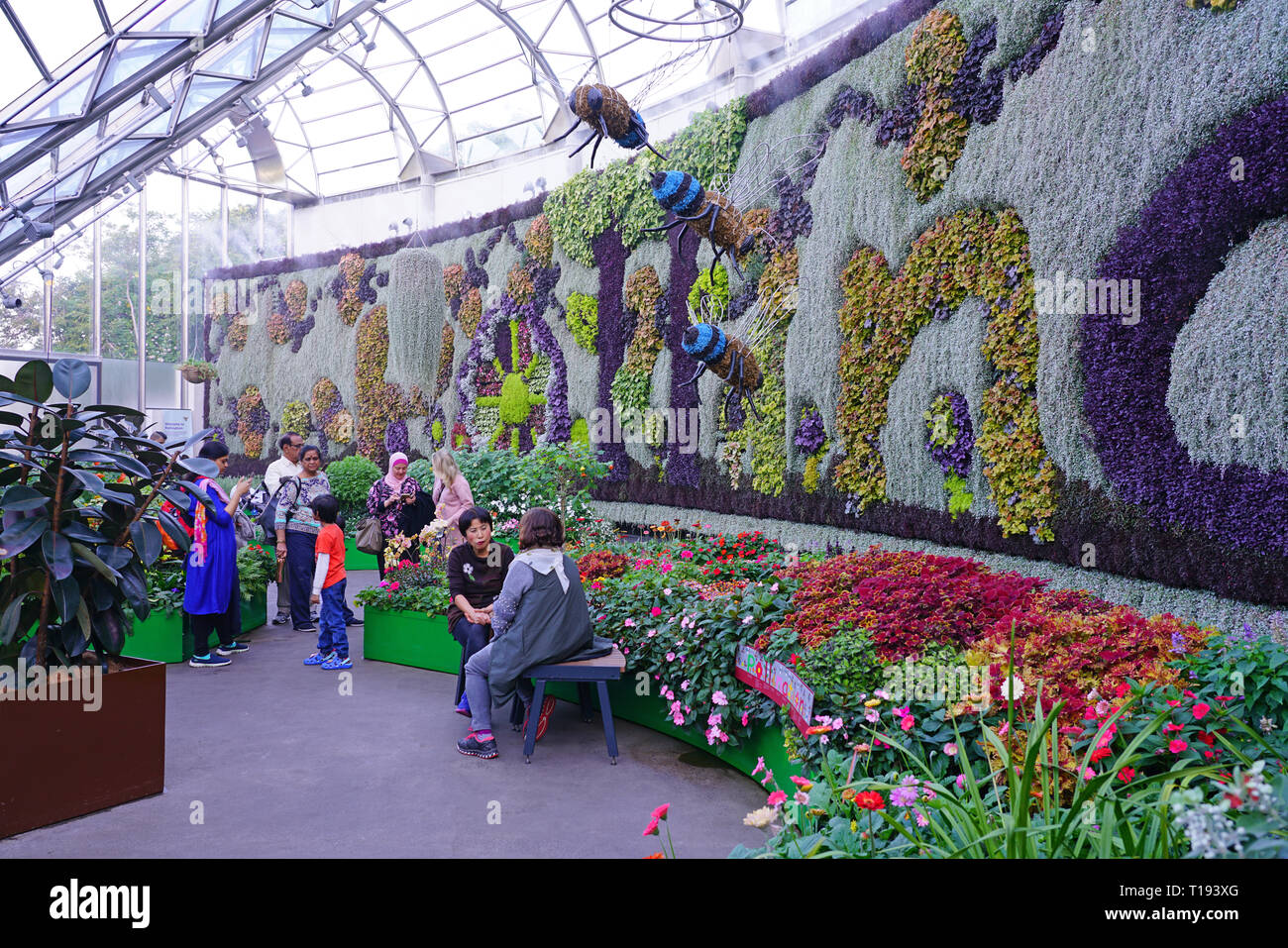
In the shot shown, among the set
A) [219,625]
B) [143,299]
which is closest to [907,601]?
[219,625]

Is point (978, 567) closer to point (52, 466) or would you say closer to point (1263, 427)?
point (1263, 427)

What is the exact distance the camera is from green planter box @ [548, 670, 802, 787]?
3770mm

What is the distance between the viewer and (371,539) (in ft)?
22.5

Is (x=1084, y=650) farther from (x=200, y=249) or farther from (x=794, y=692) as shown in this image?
(x=200, y=249)

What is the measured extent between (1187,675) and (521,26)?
14.4 metres

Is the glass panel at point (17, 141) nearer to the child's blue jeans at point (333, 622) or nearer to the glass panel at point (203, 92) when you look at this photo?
the glass panel at point (203, 92)

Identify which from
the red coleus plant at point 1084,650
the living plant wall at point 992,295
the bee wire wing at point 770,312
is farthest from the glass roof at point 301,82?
the red coleus plant at point 1084,650

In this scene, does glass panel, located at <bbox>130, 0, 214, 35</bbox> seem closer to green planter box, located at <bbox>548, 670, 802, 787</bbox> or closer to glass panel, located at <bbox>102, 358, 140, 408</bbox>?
green planter box, located at <bbox>548, 670, 802, 787</bbox>

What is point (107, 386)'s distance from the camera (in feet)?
56.1

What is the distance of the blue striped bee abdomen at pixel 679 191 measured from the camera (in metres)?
7.18

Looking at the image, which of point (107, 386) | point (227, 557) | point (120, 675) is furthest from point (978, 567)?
point (107, 386)

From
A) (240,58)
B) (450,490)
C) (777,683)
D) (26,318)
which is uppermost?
(240,58)

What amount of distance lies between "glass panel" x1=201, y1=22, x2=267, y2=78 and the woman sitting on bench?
372 inches

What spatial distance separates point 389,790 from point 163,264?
56.3 feet
